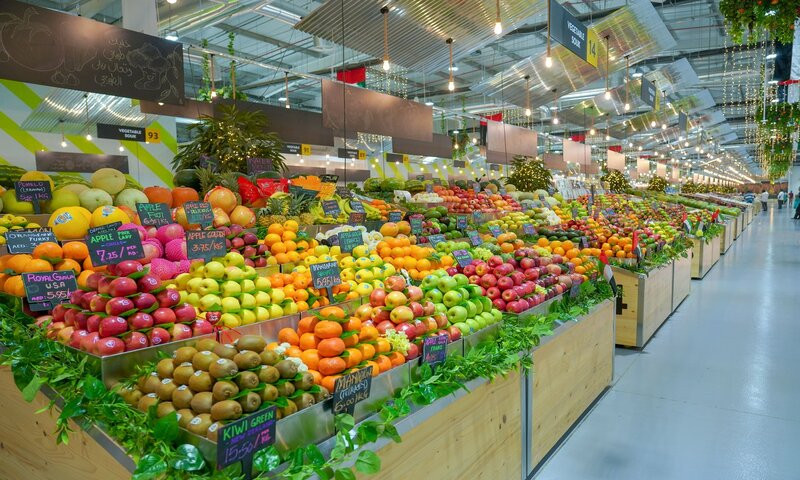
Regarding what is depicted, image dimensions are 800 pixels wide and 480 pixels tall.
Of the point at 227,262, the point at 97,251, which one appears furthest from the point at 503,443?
the point at 97,251

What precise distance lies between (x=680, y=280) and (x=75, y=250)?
7223 mm

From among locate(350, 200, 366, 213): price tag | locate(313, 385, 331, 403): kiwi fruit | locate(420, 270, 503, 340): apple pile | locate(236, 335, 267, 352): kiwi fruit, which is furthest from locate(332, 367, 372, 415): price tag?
locate(350, 200, 366, 213): price tag

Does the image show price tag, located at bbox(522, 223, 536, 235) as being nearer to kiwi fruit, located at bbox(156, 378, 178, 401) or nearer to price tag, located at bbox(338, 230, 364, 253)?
price tag, located at bbox(338, 230, 364, 253)

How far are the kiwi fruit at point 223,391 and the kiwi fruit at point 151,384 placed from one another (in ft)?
0.83

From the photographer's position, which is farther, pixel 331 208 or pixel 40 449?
pixel 331 208

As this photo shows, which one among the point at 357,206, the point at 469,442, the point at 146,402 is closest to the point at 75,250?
the point at 146,402

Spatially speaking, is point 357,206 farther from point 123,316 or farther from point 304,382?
point 304,382

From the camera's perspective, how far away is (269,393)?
1674mm

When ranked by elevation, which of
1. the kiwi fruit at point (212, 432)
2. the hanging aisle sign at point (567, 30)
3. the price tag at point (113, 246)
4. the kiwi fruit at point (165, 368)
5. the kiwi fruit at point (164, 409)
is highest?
the hanging aisle sign at point (567, 30)

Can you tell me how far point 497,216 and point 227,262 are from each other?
4.37 metres

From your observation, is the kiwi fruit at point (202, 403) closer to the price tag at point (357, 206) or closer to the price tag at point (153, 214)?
the price tag at point (153, 214)

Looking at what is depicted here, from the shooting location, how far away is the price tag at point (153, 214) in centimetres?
319

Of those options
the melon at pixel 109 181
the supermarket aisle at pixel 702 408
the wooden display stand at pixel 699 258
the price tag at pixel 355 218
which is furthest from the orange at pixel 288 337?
the wooden display stand at pixel 699 258

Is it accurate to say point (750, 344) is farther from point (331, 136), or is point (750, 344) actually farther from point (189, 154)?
point (189, 154)
